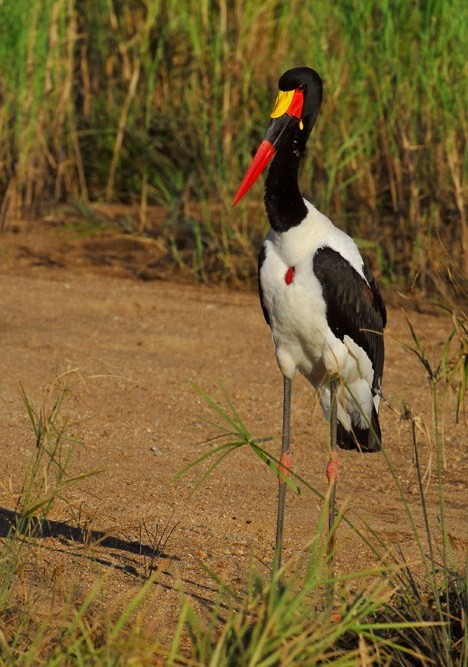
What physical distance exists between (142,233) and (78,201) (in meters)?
0.75

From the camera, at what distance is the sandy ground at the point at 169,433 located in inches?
146

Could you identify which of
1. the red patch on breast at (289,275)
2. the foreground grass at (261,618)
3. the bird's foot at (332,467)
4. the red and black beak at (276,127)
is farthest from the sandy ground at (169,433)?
the red and black beak at (276,127)

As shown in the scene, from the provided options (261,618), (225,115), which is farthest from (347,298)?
(225,115)

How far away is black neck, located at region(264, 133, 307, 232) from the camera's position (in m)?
3.85

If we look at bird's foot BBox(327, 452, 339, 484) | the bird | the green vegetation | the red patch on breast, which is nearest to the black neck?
the bird

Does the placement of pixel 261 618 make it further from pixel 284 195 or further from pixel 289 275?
pixel 284 195

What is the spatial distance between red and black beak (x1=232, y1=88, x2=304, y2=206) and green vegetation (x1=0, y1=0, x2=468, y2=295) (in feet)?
6.28

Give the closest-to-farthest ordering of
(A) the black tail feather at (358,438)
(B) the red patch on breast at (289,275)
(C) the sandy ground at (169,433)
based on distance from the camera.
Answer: (C) the sandy ground at (169,433)
(B) the red patch on breast at (289,275)
(A) the black tail feather at (358,438)

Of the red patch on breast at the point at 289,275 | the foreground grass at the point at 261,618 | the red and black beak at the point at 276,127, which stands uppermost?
the red and black beak at the point at 276,127

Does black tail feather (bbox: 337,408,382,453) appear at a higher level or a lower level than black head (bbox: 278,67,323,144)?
lower

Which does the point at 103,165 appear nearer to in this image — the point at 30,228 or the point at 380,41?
the point at 30,228

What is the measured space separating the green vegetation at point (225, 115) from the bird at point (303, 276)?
1.86m

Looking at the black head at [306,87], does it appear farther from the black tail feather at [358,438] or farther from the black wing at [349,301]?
the black tail feather at [358,438]

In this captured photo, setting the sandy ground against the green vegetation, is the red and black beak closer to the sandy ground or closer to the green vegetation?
the sandy ground
